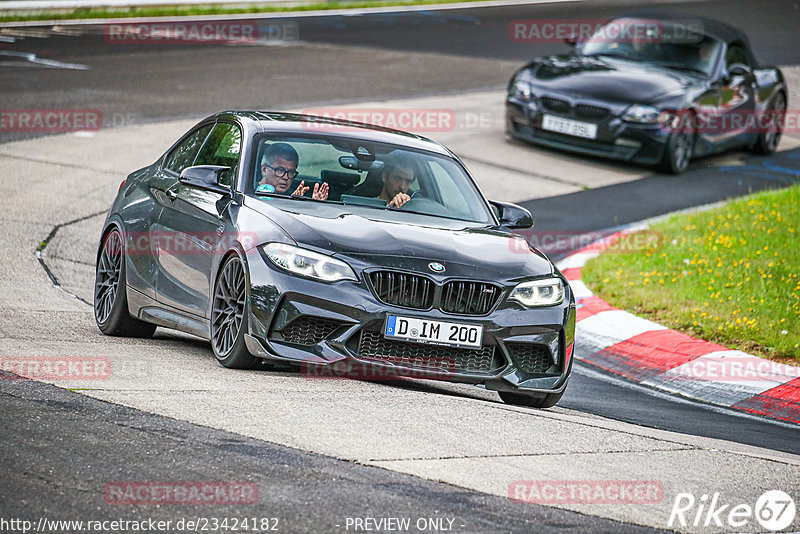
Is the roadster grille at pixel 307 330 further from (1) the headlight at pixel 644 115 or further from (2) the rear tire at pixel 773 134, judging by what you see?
(2) the rear tire at pixel 773 134

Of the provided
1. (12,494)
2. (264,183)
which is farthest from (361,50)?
(12,494)

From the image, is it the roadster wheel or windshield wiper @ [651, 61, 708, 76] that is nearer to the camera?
the roadster wheel

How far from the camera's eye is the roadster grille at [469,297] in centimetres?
689

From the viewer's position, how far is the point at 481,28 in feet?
99.7

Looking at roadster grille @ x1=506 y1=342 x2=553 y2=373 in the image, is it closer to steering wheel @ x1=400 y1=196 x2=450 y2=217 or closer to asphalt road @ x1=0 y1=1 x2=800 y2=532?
asphalt road @ x1=0 y1=1 x2=800 y2=532

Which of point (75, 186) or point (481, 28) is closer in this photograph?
point (75, 186)

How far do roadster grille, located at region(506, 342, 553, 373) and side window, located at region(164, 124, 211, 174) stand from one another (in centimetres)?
270

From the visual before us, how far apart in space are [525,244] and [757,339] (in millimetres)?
2490

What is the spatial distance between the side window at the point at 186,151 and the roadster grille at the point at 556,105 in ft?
27.1

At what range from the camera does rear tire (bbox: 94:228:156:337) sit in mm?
8484

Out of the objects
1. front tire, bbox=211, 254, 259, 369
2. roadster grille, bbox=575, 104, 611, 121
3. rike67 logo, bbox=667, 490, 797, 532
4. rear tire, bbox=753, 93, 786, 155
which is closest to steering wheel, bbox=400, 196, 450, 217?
front tire, bbox=211, 254, 259, 369

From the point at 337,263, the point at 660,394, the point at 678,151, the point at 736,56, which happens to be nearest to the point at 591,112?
the point at 678,151

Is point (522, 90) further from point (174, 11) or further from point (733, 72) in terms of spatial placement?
point (174, 11)

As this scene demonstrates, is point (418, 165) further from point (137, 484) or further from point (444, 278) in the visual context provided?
point (137, 484)
